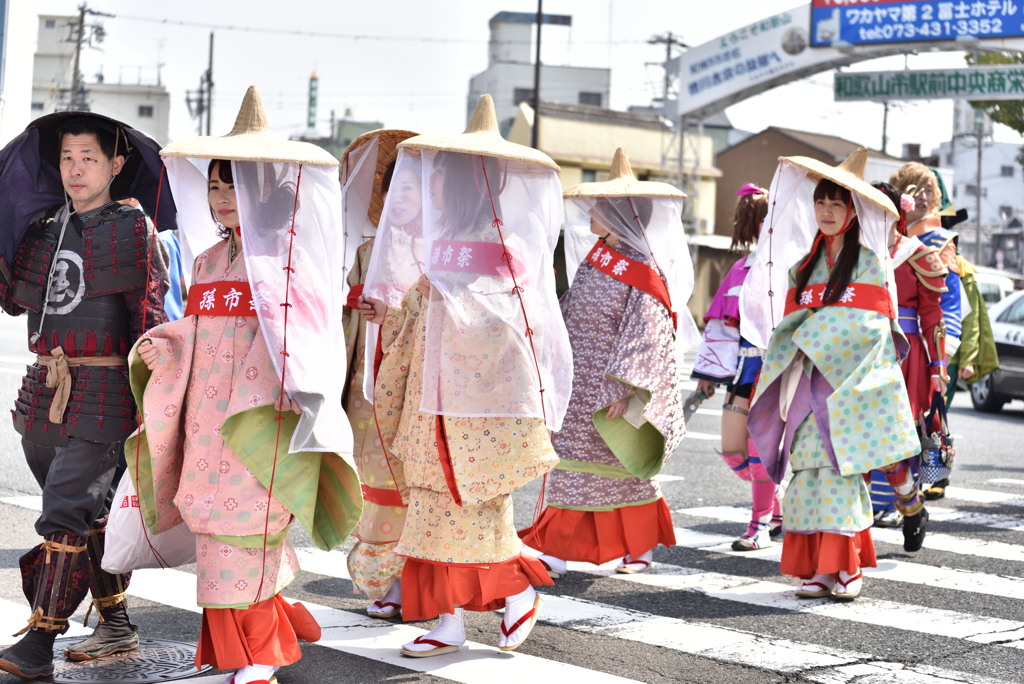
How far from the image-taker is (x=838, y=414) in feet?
16.1

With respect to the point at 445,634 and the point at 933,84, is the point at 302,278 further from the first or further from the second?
the point at 933,84

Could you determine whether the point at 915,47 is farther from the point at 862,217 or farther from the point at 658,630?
the point at 658,630

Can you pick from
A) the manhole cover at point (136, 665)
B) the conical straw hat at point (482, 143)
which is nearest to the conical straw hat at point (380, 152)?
the conical straw hat at point (482, 143)

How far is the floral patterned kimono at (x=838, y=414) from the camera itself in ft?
16.0

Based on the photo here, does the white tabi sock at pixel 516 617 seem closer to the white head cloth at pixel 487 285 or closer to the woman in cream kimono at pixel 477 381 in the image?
the woman in cream kimono at pixel 477 381

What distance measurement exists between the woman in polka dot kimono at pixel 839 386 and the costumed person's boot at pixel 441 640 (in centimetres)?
180

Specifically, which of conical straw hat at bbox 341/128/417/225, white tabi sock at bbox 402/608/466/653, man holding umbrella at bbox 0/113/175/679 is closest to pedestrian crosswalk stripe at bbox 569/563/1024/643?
white tabi sock at bbox 402/608/466/653

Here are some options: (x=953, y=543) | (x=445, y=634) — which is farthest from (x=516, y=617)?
(x=953, y=543)

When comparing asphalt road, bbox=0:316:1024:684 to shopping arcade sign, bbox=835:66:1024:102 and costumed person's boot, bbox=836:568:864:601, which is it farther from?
shopping arcade sign, bbox=835:66:1024:102

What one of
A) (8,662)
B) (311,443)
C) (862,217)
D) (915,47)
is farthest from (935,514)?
(915,47)

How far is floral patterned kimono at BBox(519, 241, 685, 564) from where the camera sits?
5164 mm

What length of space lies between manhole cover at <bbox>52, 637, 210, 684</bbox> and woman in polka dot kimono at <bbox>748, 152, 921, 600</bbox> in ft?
9.02

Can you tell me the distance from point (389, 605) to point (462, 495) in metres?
0.86

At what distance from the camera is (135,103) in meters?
51.3
